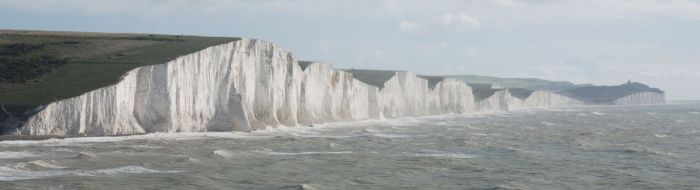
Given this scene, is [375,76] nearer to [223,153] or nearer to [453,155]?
[453,155]

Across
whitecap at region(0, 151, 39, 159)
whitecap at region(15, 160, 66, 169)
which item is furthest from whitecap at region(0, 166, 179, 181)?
whitecap at region(0, 151, 39, 159)

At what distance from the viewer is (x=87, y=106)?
45625mm

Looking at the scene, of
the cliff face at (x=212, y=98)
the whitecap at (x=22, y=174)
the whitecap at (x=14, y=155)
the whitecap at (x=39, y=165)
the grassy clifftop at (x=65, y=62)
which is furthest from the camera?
the grassy clifftop at (x=65, y=62)

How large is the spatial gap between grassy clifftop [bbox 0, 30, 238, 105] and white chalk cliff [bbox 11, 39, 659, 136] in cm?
125

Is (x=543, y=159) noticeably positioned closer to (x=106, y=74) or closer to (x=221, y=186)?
(x=221, y=186)

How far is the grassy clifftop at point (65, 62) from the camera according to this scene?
48.1 m

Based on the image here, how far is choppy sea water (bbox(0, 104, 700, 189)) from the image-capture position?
2655 cm

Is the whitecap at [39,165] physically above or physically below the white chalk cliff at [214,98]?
below

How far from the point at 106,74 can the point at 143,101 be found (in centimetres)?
301

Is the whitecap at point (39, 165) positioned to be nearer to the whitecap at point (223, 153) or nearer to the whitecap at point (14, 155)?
the whitecap at point (14, 155)

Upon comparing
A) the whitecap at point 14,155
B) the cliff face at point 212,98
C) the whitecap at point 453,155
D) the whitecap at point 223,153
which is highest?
the cliff face at point 212,98

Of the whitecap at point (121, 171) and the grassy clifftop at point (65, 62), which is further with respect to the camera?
the grassy clifftop at point (65, 62)

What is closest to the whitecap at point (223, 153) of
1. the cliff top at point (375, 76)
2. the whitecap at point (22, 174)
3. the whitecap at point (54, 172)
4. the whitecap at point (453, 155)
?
the whitecap at point (54, 172)

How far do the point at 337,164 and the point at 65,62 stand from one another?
32732 millimetres
